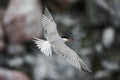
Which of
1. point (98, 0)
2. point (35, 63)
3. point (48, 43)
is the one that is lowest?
point (35, 63)

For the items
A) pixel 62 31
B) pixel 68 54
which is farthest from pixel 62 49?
pixel 62 31

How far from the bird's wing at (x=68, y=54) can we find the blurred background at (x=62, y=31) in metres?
3.53

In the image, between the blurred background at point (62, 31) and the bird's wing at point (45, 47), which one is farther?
the blurred background at point (62, 31)

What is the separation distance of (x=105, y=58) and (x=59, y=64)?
0.47 meters

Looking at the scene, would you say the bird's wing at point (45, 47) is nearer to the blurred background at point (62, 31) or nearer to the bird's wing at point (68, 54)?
the bird's wing at point (68, 54)

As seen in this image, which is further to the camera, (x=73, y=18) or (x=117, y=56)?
(x=73, y=18)

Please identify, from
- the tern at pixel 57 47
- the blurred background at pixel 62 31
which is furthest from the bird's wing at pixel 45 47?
the blurred background at pixel 62 31

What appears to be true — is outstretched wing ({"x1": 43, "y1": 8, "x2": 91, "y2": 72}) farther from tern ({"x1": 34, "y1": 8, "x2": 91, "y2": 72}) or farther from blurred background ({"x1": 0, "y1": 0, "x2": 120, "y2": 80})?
blurred background ({"x1": 0, "y1": 0, "x2": 120, "y2": 80})

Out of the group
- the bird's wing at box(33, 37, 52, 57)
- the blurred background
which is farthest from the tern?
the blurred background

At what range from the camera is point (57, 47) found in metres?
0.97

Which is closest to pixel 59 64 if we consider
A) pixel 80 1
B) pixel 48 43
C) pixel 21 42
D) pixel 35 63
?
pixel 35 63

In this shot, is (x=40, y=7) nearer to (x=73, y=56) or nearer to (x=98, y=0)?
(x=98, y=0)

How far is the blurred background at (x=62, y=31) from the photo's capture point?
15.7 feet

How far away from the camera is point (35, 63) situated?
495cm
